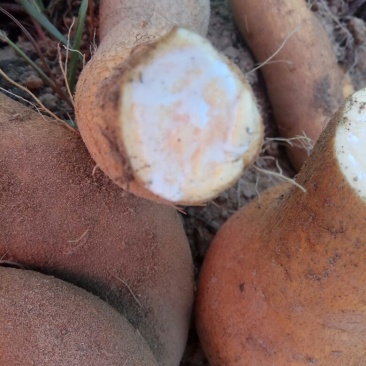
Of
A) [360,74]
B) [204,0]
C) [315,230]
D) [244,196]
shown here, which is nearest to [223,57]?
[315,230]

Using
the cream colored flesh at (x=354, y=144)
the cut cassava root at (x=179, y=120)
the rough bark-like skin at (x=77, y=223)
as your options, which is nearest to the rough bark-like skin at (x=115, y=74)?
the cut cassava root at (x=179, y=120)

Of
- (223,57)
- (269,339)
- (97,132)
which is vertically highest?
(223,57)

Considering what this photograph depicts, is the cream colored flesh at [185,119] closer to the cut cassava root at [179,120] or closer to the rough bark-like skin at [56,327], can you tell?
the cut cassava root at [179,120]

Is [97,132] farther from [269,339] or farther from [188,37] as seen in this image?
[269,339]

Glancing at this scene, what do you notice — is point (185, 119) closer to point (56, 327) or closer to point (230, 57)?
point (56, 327)

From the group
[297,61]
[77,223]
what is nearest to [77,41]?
[77,223]
